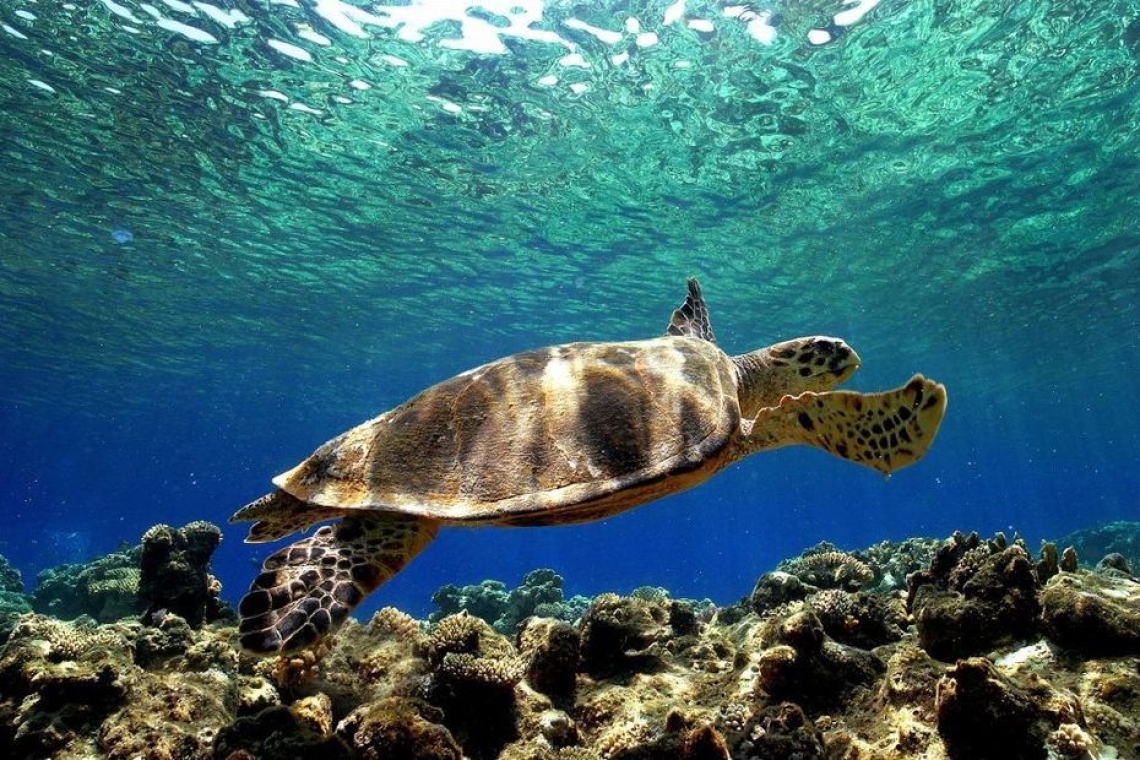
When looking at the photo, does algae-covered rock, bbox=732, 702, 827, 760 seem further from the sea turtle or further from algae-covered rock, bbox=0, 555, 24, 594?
algae-covered rock, bbox=0, 555, 24, 594

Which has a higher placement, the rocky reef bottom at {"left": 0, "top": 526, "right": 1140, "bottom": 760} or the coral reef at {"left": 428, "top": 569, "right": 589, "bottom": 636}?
the rocky reef bottom at {"left": 0, "top": 526, "right": 1140, "bottom": 760}

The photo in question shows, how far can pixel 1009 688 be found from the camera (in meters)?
2.47

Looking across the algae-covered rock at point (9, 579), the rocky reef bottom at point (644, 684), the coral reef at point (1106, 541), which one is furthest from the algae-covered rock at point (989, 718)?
the coral reef at point (1106, 541)

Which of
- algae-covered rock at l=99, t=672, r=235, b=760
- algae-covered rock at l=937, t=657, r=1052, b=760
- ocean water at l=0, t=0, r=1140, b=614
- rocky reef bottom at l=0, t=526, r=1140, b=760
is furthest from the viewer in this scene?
ocean water at l=0, t=0, r=1140, b=614

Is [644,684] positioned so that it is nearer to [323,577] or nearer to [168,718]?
[323,577]

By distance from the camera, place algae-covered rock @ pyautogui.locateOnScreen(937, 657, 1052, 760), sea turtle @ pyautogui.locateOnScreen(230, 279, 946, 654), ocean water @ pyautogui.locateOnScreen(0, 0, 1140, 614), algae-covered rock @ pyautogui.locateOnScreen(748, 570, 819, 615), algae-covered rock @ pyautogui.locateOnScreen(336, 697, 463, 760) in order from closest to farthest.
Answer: algae-covered rock @ pyautogui.locateOnScreen(937, 657, 1052, 760), algae-covered rock @ pyautogui.locateOnScreen(336, 697, 463, 760), sea turtle @ pyautogui.locateOnScreen(230, 279, 946, 654), algae-covered rock @ pyautogui.locateOnScreen(748, 570, 819, 615), ocean water @ pyautogui.locateOnScreen(0, 0, 1140, 614)

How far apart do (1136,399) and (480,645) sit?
67.0 m

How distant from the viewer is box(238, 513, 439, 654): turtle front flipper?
3035 mm

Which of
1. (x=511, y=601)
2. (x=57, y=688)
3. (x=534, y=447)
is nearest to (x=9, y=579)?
(x=511, y=601)

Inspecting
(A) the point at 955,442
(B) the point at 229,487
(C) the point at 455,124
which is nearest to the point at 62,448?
(B) the point at 229,487

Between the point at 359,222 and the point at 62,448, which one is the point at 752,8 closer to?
the point at 359,222

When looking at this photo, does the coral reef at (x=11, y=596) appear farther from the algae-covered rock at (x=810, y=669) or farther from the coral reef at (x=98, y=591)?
the algae-covered rock at (x=810, y=669)

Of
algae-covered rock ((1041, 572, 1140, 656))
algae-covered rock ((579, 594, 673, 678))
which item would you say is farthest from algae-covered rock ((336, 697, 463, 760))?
algae-covered rock ((1041, 572, 1140, 656))

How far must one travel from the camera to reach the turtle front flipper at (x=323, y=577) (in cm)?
304
